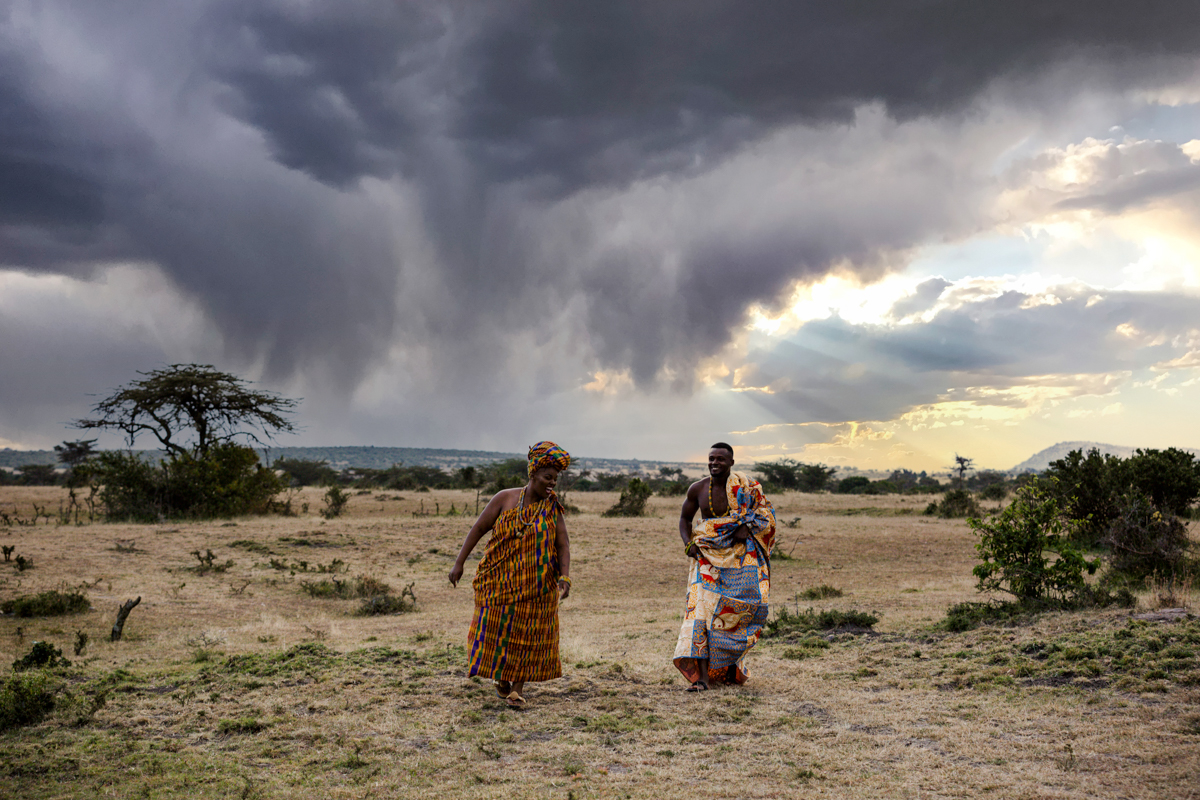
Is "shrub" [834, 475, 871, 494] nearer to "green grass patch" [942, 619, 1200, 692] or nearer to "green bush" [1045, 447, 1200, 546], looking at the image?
"green bush" [1045, 447, 1200, 546]

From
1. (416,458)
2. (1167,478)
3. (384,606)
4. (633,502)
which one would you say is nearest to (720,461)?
(384,606)

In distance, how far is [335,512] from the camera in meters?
27.9

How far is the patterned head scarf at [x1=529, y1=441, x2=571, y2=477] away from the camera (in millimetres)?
6527

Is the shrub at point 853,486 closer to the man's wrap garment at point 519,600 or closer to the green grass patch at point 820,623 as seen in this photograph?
the green grass patch at point 820,623

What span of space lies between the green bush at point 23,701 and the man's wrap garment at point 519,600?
3.39 meters

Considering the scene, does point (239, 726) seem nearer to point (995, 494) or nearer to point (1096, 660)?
point (1096, 660)

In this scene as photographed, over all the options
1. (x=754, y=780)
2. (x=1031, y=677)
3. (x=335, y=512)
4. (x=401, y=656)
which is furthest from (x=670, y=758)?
(x=335, y=512)

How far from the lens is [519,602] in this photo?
634cm

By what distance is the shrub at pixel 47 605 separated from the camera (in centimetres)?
1055

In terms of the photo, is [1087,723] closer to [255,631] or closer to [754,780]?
[754,780]

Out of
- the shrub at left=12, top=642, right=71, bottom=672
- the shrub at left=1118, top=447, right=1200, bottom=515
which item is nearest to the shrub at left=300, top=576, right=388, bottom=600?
the shrub at left=12, top=642, right=71, bottom=672

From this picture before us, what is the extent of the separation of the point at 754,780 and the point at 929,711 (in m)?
2.12

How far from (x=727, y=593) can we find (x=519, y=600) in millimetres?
1919

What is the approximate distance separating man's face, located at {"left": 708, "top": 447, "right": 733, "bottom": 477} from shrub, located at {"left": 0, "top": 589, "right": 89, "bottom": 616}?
973 cm
